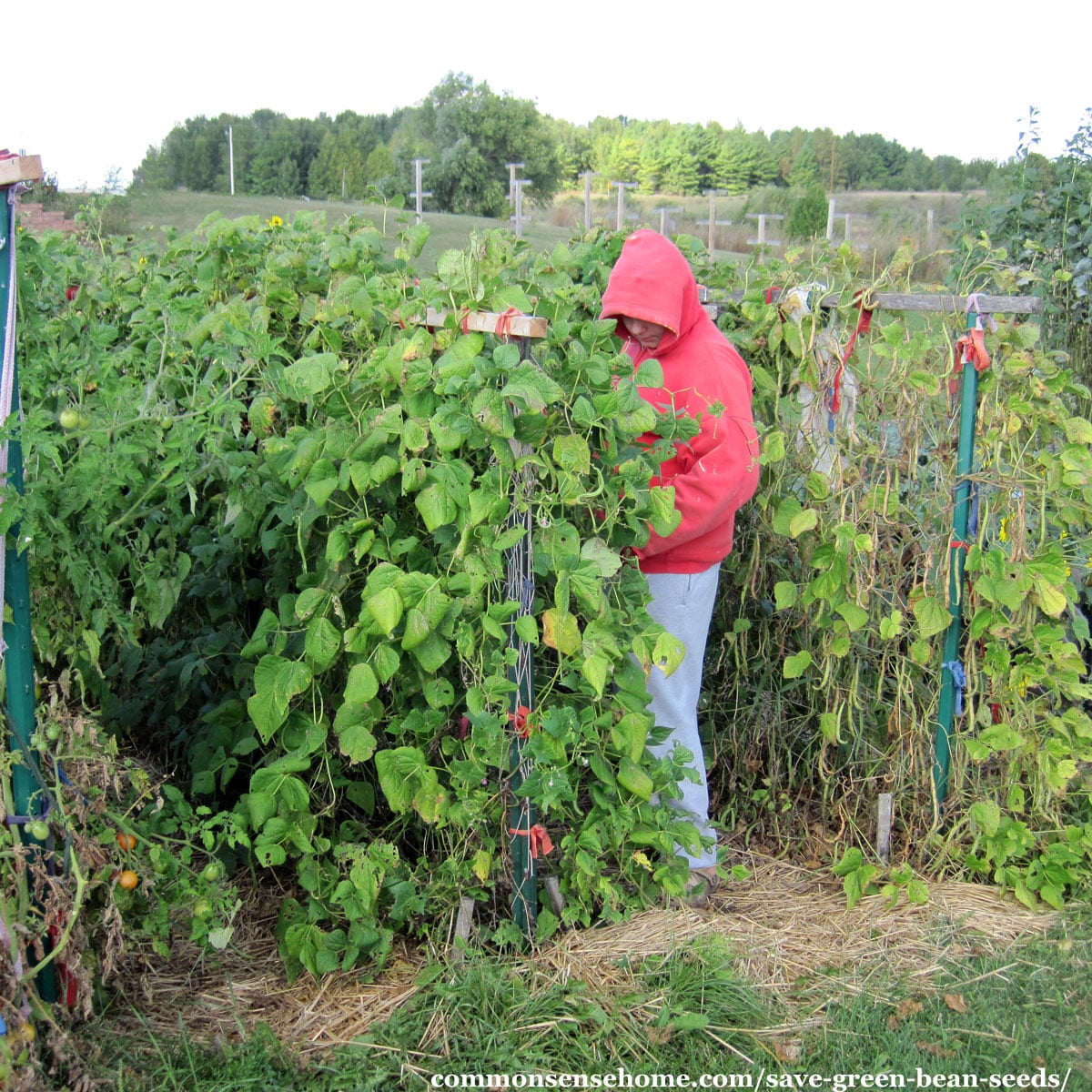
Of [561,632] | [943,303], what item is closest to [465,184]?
[943,303]

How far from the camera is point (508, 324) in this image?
2.41 meters

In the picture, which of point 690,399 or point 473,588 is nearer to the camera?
point 473,588

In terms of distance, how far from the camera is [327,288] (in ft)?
10.5

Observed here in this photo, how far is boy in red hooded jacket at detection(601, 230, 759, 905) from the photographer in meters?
2.89

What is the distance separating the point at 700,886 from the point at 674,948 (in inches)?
14.6

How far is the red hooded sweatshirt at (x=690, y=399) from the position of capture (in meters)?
2.88

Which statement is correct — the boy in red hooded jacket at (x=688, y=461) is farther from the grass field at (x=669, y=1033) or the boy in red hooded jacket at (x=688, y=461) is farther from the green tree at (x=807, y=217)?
the green tree at (x=807, y=217)

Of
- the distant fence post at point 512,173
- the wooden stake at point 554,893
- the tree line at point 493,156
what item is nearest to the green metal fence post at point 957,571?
the wooden stake at point 554,893

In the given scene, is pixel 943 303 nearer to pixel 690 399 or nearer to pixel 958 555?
pixel 958 555

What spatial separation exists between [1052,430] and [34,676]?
2813 millimetres

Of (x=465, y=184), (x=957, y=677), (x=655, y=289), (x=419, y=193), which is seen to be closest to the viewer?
(x=655, y=289)

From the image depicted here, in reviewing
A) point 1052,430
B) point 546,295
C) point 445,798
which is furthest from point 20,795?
point 1052,430

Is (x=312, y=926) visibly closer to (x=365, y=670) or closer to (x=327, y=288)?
(x=365, y=670)

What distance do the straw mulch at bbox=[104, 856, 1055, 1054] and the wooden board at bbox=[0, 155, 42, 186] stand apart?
5.39ft
